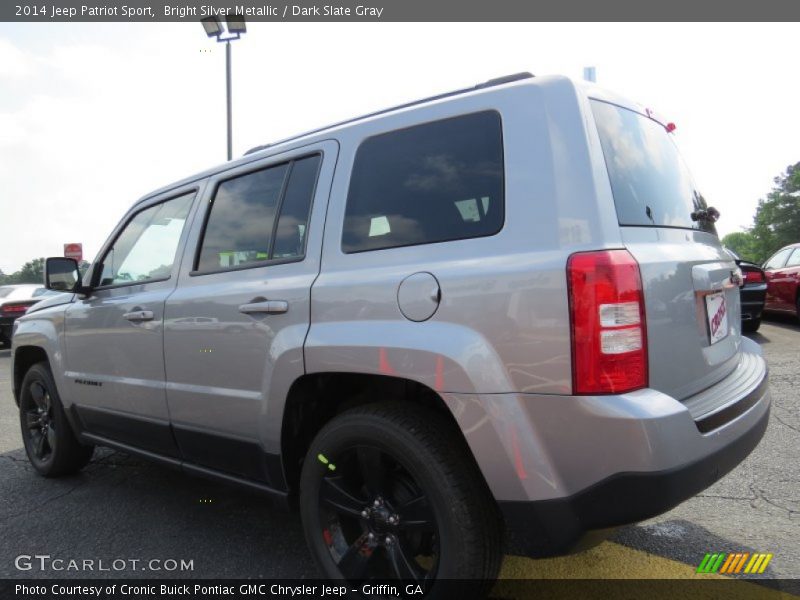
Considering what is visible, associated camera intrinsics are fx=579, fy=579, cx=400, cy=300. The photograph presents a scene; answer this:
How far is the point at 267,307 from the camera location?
242 cm

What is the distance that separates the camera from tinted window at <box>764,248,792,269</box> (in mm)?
10067

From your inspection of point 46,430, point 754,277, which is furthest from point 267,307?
point 754,277

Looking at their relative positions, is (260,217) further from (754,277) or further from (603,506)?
(754,277)

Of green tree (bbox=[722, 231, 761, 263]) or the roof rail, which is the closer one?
the roof rail

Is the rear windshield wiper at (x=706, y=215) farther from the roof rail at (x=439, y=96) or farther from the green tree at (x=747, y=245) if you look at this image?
the green tree at (x=747, y=245)

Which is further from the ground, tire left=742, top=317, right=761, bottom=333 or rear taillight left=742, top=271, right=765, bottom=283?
rear taillight left=742, top=271, right=765, bottom=283

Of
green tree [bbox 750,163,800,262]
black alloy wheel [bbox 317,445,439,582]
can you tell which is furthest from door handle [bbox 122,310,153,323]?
green tree [bbox 750,163,800,262]

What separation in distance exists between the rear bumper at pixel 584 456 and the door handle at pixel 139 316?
1.88m

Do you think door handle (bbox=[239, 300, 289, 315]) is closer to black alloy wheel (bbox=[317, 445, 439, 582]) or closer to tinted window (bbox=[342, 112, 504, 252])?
tinted window (bbox=[342, 112, 504, 252])

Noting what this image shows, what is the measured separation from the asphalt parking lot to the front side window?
1.35m

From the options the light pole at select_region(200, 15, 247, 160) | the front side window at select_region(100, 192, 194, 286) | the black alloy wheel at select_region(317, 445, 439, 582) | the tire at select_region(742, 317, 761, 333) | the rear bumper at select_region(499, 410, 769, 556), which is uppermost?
the light pole at select_region(200, 15, 247, 160)

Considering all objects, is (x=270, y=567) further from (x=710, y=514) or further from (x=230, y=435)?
(x=710, y=514)

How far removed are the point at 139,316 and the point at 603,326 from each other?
240cm

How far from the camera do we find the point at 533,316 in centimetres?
173
